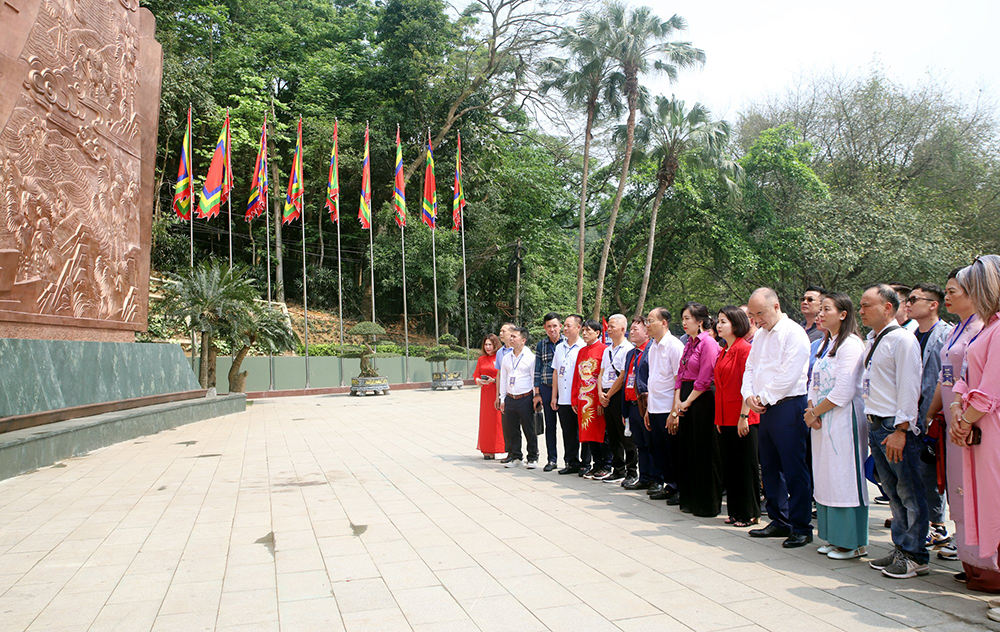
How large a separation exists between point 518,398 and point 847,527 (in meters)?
4.38

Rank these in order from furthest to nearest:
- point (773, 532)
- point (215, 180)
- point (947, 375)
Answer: point (215, 180)
point (773, 532)
point (947, 375)

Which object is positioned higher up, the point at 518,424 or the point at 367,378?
the point at 518,424

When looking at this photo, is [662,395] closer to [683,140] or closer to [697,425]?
[697,425]

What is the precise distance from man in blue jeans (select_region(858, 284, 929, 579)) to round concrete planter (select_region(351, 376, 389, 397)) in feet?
62.8

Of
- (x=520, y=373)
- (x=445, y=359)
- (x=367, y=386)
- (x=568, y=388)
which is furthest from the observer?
(x=445, y=359)

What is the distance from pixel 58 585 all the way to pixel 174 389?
1071 cm

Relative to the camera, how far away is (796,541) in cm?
457

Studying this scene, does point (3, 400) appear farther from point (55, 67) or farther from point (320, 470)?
point (55, 67)

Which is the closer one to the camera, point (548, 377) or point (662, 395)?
point (662, 395)

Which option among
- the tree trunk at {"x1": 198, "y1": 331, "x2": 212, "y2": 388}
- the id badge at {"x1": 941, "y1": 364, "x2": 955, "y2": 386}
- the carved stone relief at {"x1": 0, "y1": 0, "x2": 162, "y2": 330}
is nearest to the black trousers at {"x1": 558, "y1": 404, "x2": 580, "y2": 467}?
the id badge at {"x1": 941, "y1": 364, "x2": 955, "y2": 386}

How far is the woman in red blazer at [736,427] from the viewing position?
5152 mm

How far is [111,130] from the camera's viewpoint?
11.3 metres

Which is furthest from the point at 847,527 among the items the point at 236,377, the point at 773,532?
the point at 236,377

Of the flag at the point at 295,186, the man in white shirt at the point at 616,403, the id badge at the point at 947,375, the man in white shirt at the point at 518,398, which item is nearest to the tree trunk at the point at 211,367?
the flag at the point at 295,186
